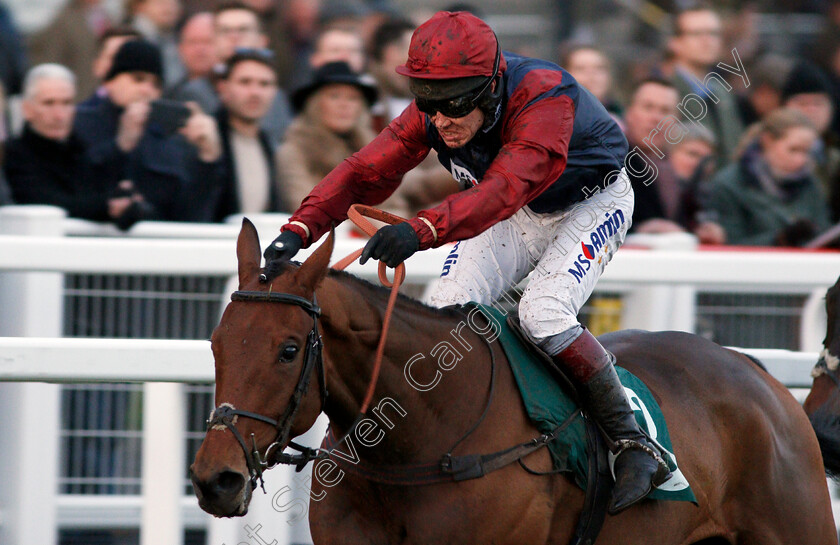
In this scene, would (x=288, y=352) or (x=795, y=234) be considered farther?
(x=795, y=234)

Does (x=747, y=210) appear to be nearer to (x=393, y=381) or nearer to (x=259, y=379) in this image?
(x=393, y=381)

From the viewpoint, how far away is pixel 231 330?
104 inches

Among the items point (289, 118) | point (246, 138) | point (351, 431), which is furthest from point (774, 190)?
point (351, 431)

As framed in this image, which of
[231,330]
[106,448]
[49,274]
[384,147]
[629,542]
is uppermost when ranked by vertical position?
[384,147]

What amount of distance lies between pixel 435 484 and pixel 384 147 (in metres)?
1.02

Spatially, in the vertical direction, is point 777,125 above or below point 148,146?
above

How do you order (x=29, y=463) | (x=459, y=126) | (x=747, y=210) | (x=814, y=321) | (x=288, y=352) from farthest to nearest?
(x=747, y=210)
(x=814, y=321)
(x=29, y=463)
(x=459, y=126)
(x=288, y=352)

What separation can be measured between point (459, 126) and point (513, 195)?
0.33m

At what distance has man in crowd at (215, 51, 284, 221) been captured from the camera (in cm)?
570

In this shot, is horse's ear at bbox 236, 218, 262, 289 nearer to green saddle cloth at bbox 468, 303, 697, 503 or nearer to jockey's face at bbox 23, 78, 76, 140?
green saddle cloth at bbox 468, 303, 697, 503

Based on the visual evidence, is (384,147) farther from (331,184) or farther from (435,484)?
(435,484)

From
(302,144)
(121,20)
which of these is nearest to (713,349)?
(302,144)

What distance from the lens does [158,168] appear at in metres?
5.46

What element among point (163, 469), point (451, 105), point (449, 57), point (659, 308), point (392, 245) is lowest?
point (163, 469)
